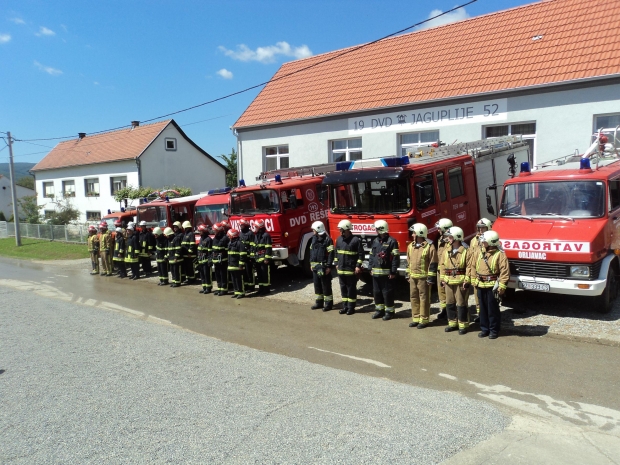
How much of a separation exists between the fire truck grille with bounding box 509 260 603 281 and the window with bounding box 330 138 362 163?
1129 centimetres

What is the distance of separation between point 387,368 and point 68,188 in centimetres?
3769

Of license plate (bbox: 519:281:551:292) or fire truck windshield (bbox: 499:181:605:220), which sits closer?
license plate (bbox: 519:281:551:292)

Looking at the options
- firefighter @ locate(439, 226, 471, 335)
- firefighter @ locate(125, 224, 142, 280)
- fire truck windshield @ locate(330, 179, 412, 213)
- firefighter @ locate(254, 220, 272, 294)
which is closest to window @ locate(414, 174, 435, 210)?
fire truck windshield @ locate(330, 179, 412, 213)

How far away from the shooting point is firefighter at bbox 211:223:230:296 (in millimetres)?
12359

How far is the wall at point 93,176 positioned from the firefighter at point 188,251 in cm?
2023

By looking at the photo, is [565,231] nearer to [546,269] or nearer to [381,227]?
[546,269]

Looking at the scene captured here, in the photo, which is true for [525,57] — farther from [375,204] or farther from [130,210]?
[130,210]

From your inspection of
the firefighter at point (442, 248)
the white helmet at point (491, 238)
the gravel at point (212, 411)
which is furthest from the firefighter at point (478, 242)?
the gravel at point (212, 411)

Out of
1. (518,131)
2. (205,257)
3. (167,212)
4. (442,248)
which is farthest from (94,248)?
(518,131)

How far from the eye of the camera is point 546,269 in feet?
26.2

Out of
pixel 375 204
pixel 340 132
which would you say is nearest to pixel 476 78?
pixel 340 132

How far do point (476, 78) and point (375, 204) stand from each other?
27.3 feet

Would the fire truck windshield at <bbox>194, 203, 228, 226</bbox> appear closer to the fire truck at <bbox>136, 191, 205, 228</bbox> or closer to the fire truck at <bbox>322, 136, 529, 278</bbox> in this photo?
the fire truck at <bbox>136, 191, 205, 228</bbox>

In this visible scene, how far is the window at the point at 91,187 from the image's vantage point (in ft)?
119
